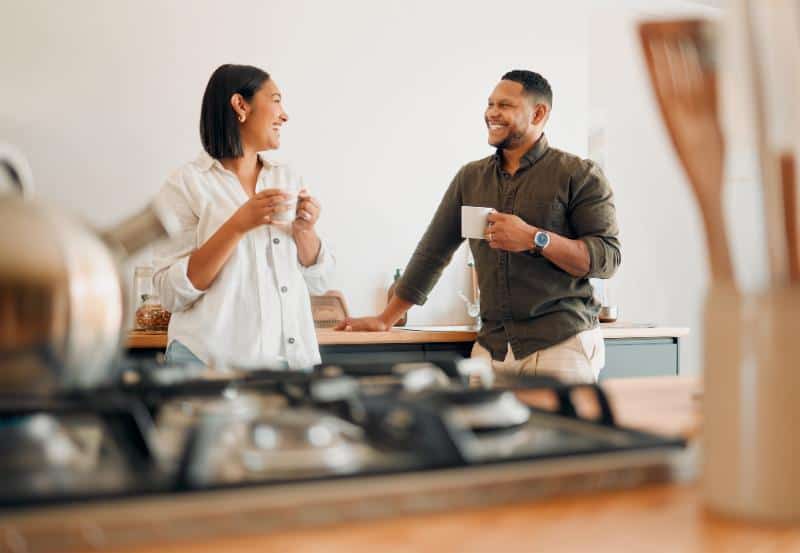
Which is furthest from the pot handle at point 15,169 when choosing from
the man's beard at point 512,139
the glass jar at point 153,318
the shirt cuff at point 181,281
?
the glass jar at point 153,318

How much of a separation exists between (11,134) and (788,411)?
310 centimetres

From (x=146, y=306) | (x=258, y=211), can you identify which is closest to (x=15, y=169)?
(x=258, y=211)

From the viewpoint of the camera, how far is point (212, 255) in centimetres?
210

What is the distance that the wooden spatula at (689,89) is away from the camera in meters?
0.54

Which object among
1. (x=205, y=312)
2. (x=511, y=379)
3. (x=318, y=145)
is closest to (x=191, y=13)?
(x=318, y=145)

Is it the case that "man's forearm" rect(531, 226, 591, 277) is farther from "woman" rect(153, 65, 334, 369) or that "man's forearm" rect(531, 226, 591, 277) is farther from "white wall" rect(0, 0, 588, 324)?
"white wall" rect(0, 0, 588, 324)

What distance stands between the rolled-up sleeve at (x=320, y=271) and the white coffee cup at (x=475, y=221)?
409 mm

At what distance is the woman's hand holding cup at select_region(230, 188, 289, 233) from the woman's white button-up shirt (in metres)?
0.16

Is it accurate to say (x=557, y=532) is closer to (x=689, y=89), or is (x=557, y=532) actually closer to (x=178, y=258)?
(x=689, y=89)

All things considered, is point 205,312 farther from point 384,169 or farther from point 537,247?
point 384,169

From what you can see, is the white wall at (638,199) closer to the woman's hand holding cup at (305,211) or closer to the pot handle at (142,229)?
the woman's hand holding cup at (305,211)

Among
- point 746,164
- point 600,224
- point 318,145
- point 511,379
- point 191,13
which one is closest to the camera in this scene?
point 746,164

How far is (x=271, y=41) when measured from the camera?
3525 mm

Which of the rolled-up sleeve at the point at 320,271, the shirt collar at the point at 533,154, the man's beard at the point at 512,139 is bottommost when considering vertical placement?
the rolled-up sleeve at the point at 320,271
